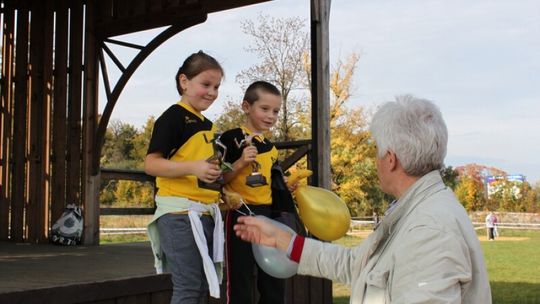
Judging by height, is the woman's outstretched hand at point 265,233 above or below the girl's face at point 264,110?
below

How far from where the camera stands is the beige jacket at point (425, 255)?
1.50 m

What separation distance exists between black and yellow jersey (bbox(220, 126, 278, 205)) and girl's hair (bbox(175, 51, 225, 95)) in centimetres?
43

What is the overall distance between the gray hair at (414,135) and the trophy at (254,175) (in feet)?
3.27

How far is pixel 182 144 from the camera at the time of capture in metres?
2.61

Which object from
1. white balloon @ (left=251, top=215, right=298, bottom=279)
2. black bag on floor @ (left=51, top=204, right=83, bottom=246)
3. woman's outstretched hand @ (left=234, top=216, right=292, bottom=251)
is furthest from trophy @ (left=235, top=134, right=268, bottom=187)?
black bag on floor @ (left=51, top=204, right=83, bottom=246)

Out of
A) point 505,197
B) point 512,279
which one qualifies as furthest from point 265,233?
point 505,197

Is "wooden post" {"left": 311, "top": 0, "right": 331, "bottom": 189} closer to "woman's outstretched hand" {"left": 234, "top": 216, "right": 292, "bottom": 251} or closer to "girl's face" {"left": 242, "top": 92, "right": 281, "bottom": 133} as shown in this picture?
"girl's face" {"left": 242, "top": 92, "right": 281, "bottom": 133}

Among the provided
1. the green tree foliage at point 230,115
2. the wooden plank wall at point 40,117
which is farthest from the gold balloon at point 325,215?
the green tree foliage at point 230,115

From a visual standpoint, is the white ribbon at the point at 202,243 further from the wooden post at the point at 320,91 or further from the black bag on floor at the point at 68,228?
the black bag on floor at the point at 68,228

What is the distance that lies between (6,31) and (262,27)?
13.7 metres

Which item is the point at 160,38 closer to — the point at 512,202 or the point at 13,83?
the point at 13,83

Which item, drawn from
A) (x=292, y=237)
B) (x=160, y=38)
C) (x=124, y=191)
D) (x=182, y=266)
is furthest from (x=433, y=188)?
(x=124, y=191)

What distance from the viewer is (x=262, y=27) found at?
69.6 feet

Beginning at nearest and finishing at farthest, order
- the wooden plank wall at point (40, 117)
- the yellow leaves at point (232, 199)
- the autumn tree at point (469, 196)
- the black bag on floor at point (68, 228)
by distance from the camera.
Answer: the yellow leaves at point (232, 199) → the black bag on floor at point (68, 228) → the wooden plank wall at point (40, 117) → the autumn tree at point (469, 196)
